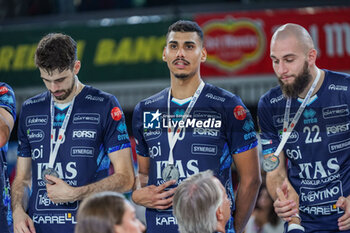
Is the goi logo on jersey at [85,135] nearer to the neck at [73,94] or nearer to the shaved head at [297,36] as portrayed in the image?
the neck at [73,94]

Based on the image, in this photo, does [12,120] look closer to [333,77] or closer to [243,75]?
[333,77]

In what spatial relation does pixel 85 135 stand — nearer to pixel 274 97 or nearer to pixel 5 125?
pixel 5 125

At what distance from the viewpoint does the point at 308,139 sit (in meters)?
3.65

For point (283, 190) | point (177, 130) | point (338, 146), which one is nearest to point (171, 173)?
point (177, 130)

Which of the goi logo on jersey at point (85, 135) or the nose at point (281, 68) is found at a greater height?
the nose at point (281, 68)

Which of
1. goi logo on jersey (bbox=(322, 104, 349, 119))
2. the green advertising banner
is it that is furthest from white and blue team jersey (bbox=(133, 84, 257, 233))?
the green advertising banner

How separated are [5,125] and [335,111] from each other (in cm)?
196

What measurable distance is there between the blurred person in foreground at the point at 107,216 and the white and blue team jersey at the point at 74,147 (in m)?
1.20

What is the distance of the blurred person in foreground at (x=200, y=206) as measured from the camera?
2.80 meters

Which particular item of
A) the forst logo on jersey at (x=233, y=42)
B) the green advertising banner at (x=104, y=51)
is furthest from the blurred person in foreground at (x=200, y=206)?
the green advertising banner at (x=104, y=51)

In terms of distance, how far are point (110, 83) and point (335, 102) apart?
3.81 m

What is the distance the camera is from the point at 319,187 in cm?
360

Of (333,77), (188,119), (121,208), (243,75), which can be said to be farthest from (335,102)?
(243,75)

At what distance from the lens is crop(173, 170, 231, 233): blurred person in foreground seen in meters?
2.80
